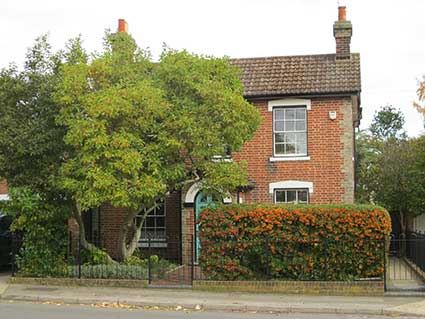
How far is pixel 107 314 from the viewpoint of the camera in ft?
39.9

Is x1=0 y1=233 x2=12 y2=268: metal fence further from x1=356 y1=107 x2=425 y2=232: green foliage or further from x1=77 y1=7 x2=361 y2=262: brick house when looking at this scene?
x1=356 y1=107 x2=425 y2=232: green foliage

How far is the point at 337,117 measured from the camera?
20.2 metres

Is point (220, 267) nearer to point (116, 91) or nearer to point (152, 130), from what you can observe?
point (152, 130)

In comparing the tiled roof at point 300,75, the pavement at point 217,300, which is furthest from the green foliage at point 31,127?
the tiled roof at point 300,75

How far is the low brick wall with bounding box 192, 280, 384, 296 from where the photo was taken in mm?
14703

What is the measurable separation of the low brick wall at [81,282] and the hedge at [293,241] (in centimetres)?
177

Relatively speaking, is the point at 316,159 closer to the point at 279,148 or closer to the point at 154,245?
the point at 279,148

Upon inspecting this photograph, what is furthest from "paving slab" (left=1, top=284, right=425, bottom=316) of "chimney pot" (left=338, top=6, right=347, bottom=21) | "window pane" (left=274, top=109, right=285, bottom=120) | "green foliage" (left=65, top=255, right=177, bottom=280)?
"chimney pot" (left=338, top=6, right=347, bottom=21)

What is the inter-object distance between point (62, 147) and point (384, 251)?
8.45m

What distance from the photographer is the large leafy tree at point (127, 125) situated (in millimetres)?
14898

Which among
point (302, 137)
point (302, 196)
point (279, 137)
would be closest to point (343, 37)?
point (302, 137)

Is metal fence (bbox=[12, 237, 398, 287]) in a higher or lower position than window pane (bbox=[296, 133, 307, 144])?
lower

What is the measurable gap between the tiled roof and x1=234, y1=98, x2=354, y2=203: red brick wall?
17.8 inches

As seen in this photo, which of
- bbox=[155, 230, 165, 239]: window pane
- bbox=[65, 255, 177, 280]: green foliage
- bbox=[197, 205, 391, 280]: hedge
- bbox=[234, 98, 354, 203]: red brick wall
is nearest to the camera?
bbox=[197, 205, 391, 280]: hedge
